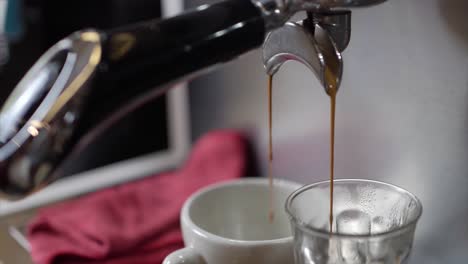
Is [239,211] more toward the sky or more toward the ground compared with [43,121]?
more toward the ground

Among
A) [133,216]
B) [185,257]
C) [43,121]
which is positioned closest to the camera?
[43,121]

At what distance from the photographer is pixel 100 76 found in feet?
0.89

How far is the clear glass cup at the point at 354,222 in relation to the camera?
333mm

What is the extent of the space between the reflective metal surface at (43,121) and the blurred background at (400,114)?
0.12 metres

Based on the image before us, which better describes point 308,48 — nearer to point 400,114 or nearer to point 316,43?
point 316,43

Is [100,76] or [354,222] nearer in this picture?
[100,76]

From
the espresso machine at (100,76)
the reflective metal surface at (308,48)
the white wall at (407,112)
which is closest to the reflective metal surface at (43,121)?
the espresso machine at (100,76)

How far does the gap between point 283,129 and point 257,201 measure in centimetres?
8

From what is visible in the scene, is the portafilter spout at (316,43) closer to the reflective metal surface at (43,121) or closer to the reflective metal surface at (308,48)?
the reflective metal surface at (308,48)

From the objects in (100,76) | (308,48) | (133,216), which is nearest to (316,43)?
(308,48)

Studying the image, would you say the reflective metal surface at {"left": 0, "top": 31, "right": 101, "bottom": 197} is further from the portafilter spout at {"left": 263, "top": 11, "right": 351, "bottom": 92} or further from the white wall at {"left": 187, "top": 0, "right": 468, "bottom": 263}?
the white wall at {"left": 187, "top": 0, "right": 468, "bottom": 263}

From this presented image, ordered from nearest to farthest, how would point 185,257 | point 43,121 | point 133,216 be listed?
point 43,121 < point 185,257 < point 133,216

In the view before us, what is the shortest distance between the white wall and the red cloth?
0.10 metres

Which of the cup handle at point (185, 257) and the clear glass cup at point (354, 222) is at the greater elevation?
the clear glass cup at point (354, 222)
